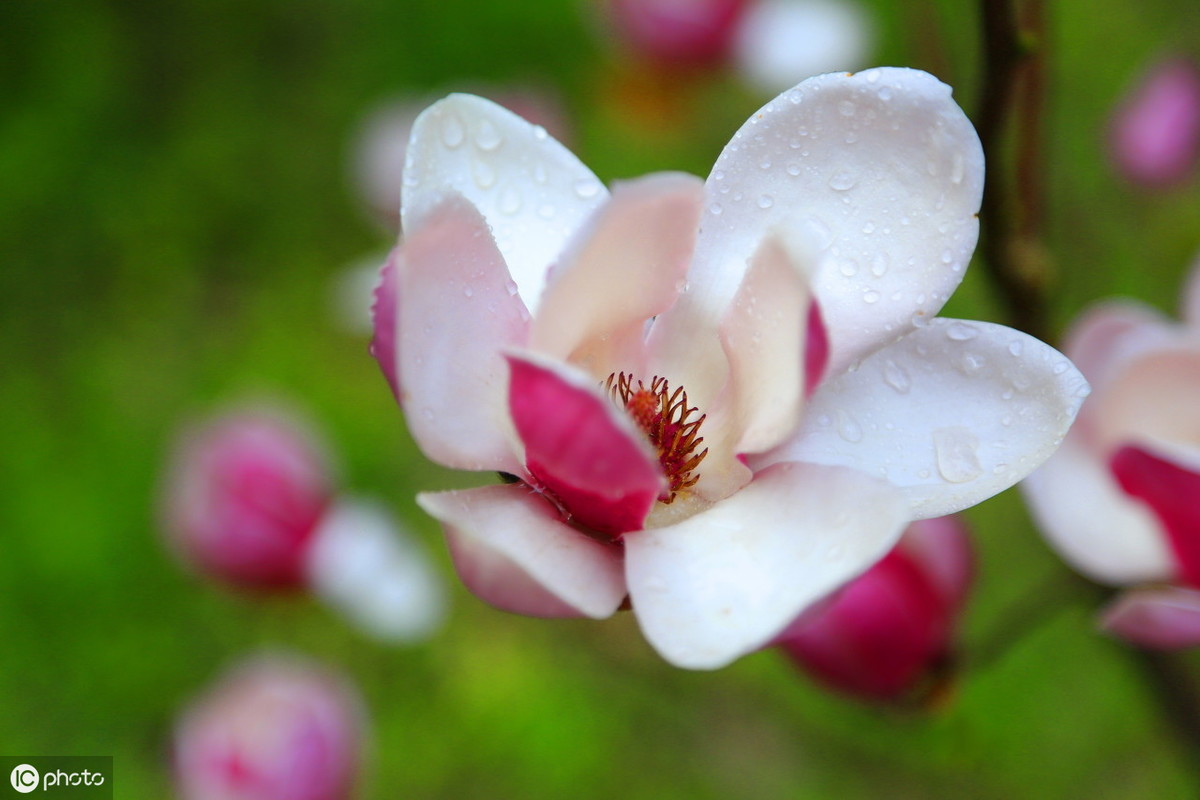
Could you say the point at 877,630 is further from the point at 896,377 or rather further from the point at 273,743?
the point at 273,743

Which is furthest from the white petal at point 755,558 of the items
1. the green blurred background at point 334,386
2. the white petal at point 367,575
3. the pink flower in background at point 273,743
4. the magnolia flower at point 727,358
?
the white petal at point 367,575

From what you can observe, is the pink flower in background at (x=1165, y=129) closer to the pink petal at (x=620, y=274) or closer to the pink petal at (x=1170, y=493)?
the pink petal at (x=1170, y=493)

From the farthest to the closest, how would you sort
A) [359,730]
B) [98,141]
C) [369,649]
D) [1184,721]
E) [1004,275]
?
[98,141] < [369,649] < [359,730] < [1184,721] < [1004,275]

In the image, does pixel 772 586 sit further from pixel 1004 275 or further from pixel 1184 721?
pixel 1184 721

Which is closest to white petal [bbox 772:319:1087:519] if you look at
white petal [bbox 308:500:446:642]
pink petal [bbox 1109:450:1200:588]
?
pink petal [bbox 1109:450:1200:588]

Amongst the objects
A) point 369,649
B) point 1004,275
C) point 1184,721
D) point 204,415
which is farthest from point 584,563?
point 204,415

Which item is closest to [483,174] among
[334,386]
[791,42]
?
[791,42]
